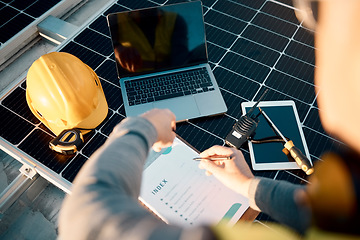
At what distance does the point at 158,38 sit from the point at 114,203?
0.94 meters

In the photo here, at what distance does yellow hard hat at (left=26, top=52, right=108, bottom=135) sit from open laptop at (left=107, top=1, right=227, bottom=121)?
7.5 inches

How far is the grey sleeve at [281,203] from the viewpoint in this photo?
977mm

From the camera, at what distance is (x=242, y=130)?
138 cm

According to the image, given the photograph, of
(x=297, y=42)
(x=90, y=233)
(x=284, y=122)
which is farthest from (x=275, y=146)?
(x=90, y=233)

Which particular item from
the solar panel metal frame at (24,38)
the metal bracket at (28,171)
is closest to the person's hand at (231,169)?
the metal bracket at (28,171)

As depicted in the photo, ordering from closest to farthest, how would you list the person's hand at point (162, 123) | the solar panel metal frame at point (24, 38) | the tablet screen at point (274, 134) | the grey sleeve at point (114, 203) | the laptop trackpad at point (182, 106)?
the grey sleeve at point (114, 203), the person's hand at point (162, 123), the tablet screen at point (274, 134), the laptop trackpad at point (182, 106), the solar panel metal frame at point (24, 38)

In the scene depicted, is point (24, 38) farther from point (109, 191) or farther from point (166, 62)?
point (109, 191)

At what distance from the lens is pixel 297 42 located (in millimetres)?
1761

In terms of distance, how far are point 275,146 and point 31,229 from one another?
1239 millimetres

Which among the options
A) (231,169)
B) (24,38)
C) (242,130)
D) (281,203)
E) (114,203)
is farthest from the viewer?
(24,38)

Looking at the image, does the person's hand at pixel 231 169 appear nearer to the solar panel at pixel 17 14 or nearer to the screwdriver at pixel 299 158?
the screwdriver at pixel 299 158

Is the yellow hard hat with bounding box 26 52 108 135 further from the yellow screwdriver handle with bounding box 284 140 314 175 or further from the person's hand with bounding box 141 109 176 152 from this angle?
the yellow screwdriver handle with bounding box 284 140 314 175

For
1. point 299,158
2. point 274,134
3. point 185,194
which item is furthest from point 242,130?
point 185,194

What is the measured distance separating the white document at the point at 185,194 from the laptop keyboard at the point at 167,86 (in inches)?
11.3
